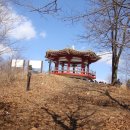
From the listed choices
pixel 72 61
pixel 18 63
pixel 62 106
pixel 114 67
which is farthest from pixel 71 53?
pixel 62 106

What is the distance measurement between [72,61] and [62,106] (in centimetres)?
2085

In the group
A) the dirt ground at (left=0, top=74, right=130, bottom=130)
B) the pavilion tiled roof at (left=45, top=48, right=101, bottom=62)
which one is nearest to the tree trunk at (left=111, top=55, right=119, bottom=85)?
the dirt ground at (left=0, top=74, right=130, bottom=130)

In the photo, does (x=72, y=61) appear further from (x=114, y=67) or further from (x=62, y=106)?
(x=62, y=106)

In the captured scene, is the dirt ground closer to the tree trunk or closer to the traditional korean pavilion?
the tree trunk

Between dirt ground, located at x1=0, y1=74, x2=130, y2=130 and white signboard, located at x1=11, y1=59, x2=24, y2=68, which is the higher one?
white signboard, located at x1=11, y1=59, x2=24, y2=68

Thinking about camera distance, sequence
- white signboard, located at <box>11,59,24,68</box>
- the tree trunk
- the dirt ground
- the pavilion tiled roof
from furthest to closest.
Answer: the pavilion tiled roof < white signboard, located at <box>11,59,24,68</box> < the tree trunk < the dirt ground

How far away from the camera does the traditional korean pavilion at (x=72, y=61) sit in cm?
3400

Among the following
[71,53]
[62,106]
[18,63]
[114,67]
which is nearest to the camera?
[62,106]

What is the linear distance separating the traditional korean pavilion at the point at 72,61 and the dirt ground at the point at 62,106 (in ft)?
40.0

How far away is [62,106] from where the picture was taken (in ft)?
50.6

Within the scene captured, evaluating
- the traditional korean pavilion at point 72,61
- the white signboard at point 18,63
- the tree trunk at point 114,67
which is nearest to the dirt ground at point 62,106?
the tree trunk at point 114,67

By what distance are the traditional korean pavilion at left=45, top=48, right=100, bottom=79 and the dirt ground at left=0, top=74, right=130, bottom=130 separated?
12.2 metres

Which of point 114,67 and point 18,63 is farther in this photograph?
point 18,63

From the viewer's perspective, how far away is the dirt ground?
507 inches
